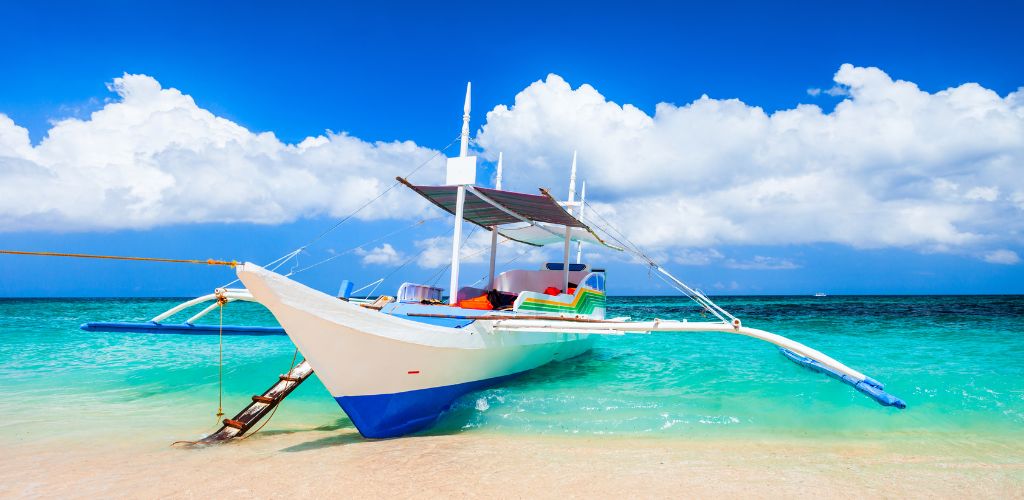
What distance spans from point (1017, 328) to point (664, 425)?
78.1 feet

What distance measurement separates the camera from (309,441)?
6258 mm

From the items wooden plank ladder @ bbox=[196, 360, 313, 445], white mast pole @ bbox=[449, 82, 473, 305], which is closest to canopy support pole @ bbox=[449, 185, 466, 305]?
white mast pole @ bbox=[449, 82, 473, 305]

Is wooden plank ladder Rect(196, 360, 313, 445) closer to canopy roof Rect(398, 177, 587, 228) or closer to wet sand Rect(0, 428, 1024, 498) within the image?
wet sand Rect(0, 428, 1024, 498)

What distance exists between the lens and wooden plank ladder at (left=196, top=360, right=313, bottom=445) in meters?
6.34

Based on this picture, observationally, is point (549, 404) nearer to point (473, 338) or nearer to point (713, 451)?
point (473, 338)

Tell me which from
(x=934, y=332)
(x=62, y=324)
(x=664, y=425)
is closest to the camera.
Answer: (x=664, y=425)

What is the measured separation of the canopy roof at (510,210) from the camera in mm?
9430

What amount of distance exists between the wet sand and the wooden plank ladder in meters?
0.31

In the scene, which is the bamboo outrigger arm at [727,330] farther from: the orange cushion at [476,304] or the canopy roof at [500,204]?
the canopy roof at [500,204]

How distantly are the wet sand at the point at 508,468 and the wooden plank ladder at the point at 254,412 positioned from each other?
310 millimetres

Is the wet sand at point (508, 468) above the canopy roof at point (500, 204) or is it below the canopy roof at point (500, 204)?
below

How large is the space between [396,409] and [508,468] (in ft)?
5.96

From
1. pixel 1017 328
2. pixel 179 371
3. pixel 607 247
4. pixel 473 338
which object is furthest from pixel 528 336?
pixel 1017 328

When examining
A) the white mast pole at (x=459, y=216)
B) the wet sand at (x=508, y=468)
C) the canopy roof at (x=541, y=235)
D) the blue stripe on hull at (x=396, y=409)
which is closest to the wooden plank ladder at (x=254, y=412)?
the wet sand at (x=508, y=468)
